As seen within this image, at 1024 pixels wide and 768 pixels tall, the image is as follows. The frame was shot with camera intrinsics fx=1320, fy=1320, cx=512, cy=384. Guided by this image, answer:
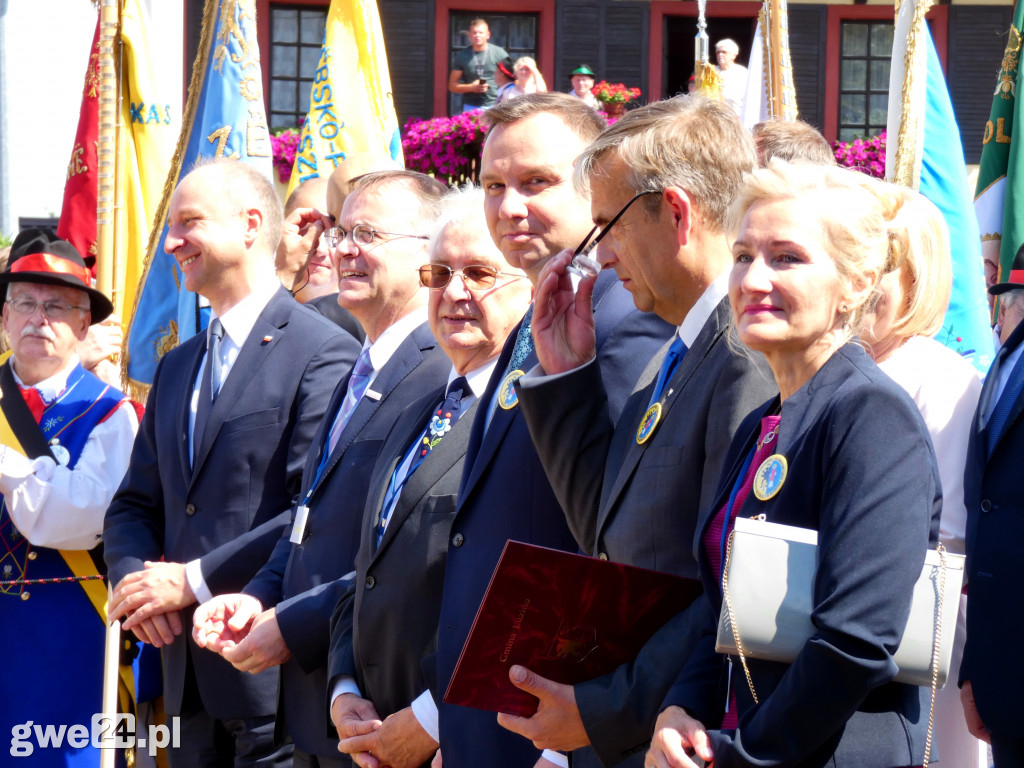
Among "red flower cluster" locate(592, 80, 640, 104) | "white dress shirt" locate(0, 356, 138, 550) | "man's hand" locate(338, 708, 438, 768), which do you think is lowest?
"man's hand" locate(338, 708, 438, 768)

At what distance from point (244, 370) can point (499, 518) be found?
1595mm

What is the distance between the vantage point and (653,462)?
251 cm

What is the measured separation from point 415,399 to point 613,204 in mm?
1162

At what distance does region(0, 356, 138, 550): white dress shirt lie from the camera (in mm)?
4668

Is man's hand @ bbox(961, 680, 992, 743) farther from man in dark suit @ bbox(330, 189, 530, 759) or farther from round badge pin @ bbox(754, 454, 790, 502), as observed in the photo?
man in dark suit @ bbox(330, 189, 530, 759)

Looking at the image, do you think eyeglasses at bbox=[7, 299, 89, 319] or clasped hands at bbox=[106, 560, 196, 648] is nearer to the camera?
clasped hands at bbox=[106, 560, 196, 648]

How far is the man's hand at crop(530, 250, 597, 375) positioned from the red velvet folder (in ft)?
1.87

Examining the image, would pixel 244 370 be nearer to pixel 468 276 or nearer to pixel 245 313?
pixel 245 313

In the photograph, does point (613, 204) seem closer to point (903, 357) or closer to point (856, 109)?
point (903, 357)

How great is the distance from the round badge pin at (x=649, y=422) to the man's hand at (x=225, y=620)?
5.14 feet

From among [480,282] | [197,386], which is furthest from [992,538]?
[197,386]

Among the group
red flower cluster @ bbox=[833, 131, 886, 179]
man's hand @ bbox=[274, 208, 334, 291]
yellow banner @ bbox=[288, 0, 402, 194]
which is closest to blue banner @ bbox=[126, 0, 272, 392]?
yellow banner @ bbox=[288, 0, 402, 194]

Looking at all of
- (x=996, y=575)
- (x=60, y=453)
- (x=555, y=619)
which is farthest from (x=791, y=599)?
(x=60, y=453)

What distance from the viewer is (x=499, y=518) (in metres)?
2.95
